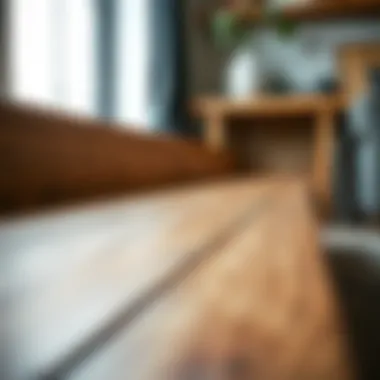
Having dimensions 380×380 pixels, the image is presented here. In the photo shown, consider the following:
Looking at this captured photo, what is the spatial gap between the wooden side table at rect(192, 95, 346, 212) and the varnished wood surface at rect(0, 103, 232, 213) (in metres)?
0.84

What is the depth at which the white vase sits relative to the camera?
3.03 m

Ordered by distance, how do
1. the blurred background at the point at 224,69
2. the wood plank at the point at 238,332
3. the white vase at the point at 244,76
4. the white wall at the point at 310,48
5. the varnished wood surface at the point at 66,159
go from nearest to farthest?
the wood plank at the point at 238,332 < the varnished wood surface at the point at 66,159 < the blurred background at the point at 224,69 < the white vase at the point at 244,76 < the white wall at the point at 310,48

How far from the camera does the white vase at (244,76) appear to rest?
303 centimetres

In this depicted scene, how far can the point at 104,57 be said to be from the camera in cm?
272

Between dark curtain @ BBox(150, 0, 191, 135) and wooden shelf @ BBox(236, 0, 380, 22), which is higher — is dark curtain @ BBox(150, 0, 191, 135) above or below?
below

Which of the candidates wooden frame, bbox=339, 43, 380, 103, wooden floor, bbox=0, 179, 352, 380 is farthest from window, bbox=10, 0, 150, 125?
wooden floor, bbox=0, 179, 352, 380

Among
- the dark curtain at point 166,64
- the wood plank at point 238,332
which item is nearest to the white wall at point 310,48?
the dark curtain at point 166,64

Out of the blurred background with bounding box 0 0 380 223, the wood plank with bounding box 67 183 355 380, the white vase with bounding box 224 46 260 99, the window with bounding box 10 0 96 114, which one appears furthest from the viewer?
the white vase with bounding box 224 46 260 99

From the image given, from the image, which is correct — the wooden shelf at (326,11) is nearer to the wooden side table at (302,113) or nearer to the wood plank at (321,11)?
the wood plank at (321,11)

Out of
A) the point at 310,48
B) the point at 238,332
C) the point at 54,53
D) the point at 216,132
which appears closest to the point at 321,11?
the point at 310,48

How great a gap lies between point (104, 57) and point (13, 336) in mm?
2535

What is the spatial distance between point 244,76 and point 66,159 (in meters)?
1.83

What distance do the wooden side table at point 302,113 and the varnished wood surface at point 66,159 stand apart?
0.84 m

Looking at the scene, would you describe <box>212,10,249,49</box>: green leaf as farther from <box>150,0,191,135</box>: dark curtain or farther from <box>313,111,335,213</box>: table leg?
<box>313,111,335,213</box>: table leg
